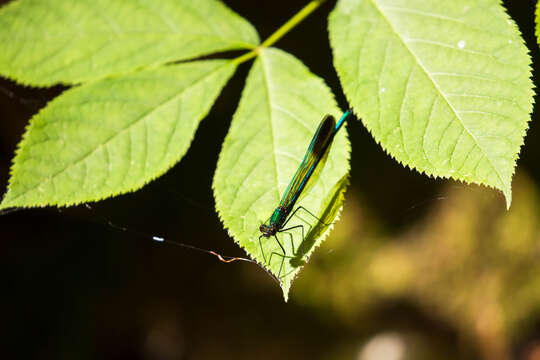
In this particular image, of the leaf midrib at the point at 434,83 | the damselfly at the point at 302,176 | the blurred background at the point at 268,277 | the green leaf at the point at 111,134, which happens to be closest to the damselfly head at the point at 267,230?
the damselfly at the point at 302,176

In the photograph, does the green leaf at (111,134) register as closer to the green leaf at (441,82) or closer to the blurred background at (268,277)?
the green leaf at (441,82)

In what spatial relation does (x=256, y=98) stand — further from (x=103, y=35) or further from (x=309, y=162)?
(x=103, y=35)

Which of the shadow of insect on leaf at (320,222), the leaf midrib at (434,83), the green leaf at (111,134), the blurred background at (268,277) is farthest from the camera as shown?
the blurred background at (268,277)

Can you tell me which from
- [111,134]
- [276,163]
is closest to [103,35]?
[111,134]

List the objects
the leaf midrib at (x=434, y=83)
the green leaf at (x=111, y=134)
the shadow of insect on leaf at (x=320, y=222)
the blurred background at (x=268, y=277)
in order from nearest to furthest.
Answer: the leaf midrib at (x=434, y=83) < the shadow of insect on leaf at (x=320, y=222) < the green leaf at (x=111, y=134) < the blurred background at (x=268, y=277)

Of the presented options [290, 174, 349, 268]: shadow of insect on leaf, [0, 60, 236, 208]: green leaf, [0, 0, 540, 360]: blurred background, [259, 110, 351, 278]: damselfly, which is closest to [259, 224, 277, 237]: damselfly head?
[259, 110, 351, 278]: damselfly
